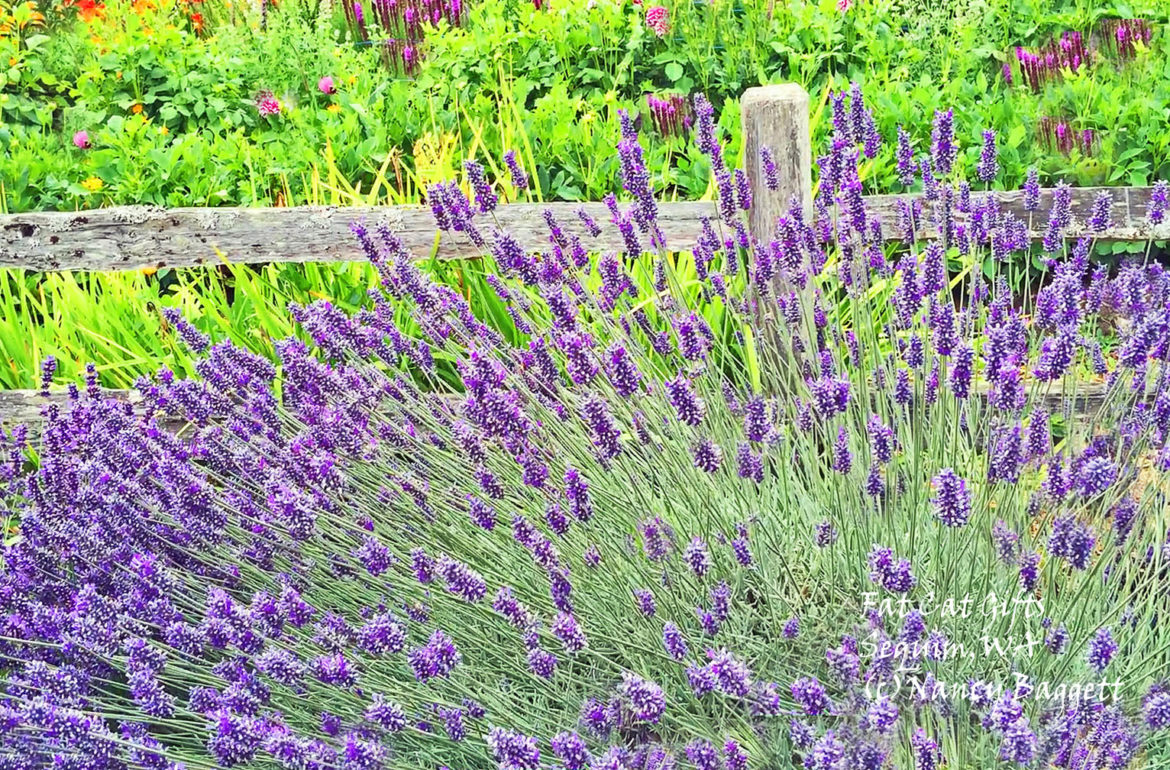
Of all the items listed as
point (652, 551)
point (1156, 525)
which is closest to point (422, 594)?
point (652, 551)

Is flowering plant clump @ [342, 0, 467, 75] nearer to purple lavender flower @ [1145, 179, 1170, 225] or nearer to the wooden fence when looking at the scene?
the wooden fence

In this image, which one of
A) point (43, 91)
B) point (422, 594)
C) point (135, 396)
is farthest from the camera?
point (43, 91)

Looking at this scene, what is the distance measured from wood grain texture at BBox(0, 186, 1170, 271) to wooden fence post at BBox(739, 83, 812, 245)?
0.01 m

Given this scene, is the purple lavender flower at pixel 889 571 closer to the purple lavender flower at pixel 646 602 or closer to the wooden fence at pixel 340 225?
the purple lavender flower at pixel 646 602

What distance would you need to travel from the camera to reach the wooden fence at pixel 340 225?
3.40 m

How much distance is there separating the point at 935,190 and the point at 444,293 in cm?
117


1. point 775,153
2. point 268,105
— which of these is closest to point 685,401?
point 775,153

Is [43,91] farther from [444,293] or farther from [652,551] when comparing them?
[652,551]

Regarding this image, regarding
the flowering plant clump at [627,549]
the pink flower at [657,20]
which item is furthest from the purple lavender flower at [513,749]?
the pink flower at [657,20]

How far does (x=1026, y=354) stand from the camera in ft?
9.45

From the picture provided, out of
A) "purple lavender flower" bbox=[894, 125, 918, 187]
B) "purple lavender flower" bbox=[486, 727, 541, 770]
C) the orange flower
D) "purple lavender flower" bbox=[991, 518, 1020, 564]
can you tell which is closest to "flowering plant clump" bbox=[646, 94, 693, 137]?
"purple lavender flower" bbox=[894, 125, 918, 187]

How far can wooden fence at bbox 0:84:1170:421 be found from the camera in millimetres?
3396

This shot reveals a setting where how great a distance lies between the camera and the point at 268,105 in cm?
543

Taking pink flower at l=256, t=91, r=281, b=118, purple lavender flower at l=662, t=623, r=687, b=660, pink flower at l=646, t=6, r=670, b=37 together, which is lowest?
purple lavender flower at l=662, t=623, r=687, b=660
